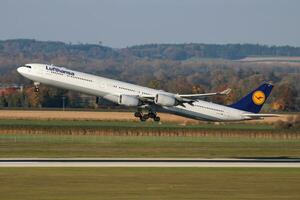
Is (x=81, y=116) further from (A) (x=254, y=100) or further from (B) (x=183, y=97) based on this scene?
(B) (x=183, y=97)

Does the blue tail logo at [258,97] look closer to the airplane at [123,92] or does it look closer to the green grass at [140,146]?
the airplane at [123,92]

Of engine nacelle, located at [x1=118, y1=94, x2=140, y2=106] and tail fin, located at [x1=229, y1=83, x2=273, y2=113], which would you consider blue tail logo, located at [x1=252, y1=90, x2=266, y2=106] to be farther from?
engine nacelle, located at [x1=118, y1=94, x2=140, y2=106]

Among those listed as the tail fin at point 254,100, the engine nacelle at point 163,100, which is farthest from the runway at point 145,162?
the tail fin at point 254,100

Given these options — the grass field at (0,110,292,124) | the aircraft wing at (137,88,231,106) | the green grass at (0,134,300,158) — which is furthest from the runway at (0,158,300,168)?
the grass field at (0,110,292,124)

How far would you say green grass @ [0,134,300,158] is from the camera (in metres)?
65.9

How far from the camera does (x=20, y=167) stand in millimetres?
52781
